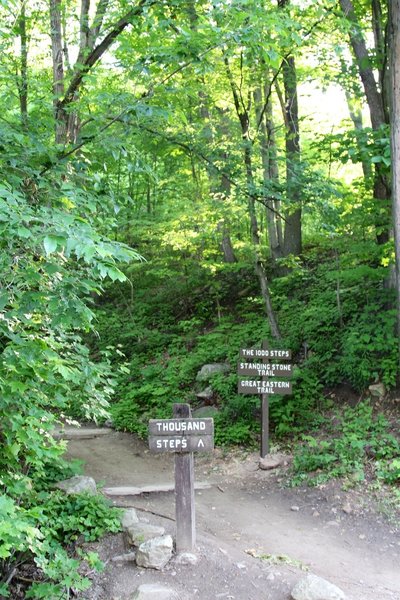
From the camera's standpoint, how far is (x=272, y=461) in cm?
750

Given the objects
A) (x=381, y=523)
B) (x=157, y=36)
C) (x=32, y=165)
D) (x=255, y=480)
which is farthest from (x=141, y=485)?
(x=157, y=36)

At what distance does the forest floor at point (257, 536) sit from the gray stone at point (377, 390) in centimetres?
177

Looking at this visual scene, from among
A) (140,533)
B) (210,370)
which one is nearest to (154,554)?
(140,533)

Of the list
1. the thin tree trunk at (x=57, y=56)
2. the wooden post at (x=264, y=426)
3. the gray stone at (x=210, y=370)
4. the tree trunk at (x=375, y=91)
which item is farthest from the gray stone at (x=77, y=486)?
the tree trunk at (x=375, y=91)

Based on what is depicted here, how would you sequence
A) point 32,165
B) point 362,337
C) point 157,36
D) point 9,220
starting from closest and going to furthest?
1. point 9,220
2. point 32,165
3. point 157,36
4. point 362,337

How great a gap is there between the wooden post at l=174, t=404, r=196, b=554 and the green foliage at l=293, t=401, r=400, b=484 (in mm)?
2352

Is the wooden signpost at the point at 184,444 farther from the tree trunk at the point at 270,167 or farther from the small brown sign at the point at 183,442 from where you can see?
the tree trunk at the point at 270,167

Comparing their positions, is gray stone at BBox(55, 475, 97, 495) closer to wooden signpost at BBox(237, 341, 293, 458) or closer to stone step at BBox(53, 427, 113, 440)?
wooden signpost at BBox(237, 341, 293, 458)

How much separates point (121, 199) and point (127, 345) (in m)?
8.11

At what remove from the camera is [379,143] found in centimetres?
679

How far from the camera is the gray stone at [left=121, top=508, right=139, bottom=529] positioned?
532cm

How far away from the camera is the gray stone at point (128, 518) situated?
5.32 meters

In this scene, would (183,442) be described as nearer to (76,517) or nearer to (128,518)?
(128,518)

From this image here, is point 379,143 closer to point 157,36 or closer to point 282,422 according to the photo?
point 157,36
